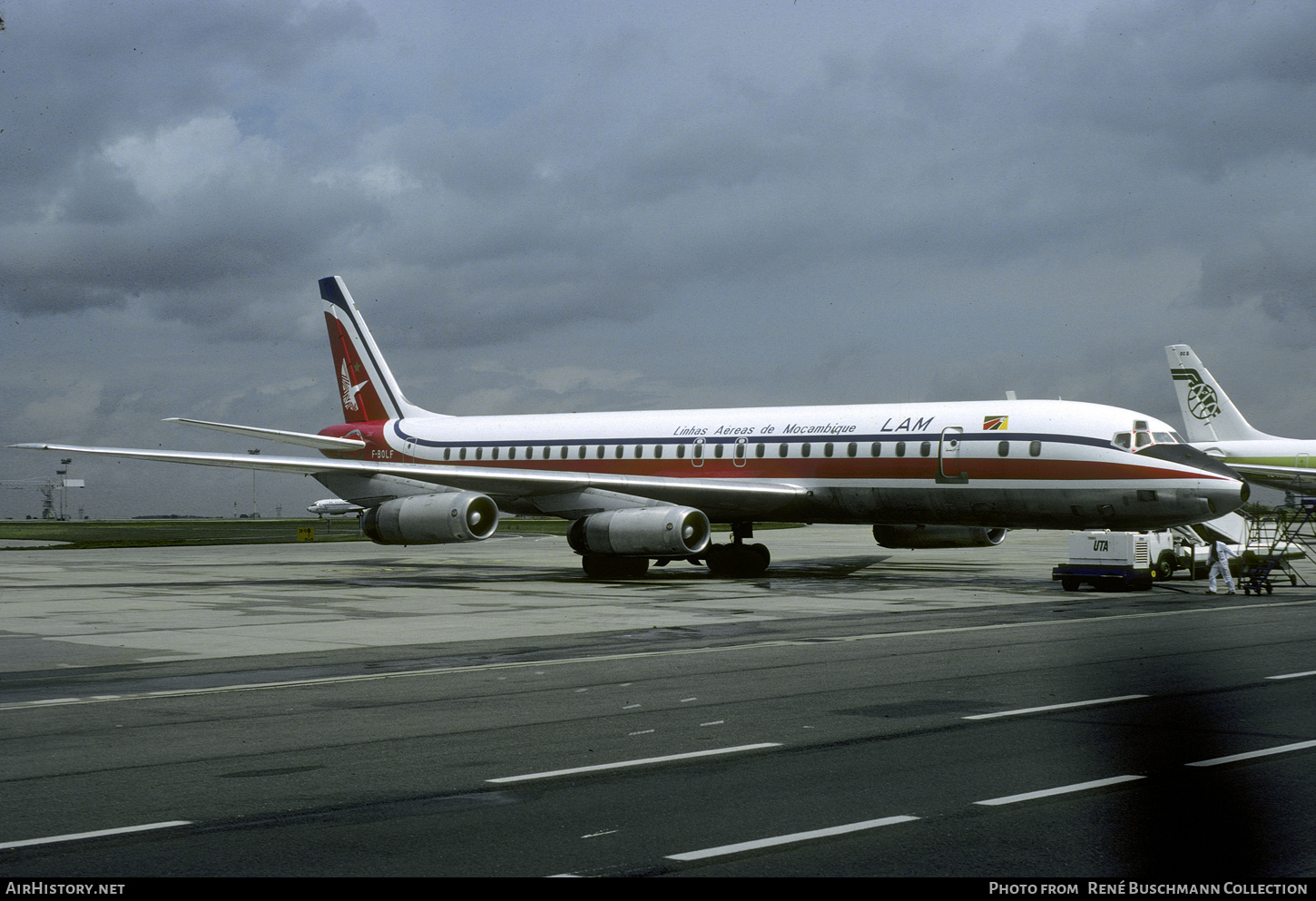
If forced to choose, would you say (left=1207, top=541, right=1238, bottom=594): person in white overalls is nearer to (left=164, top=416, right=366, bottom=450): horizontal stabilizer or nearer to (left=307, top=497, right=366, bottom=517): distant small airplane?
(left=164, top=416, right=366, bottom=450): horizontal stabilizer

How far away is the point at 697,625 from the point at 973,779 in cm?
1204

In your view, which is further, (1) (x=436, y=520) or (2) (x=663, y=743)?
(1) (x=436, y=520)

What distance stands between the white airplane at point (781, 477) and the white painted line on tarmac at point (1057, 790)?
Result: 1953 cm

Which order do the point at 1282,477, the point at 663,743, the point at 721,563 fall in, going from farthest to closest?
the point at 1282,477 < the point at 721,563 < the point at 663,743

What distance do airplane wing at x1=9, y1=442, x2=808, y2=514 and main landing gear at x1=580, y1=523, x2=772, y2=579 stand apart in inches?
65.3

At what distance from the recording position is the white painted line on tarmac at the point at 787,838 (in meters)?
6.98

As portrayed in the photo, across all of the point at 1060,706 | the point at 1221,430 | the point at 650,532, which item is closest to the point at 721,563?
the point at 650,532

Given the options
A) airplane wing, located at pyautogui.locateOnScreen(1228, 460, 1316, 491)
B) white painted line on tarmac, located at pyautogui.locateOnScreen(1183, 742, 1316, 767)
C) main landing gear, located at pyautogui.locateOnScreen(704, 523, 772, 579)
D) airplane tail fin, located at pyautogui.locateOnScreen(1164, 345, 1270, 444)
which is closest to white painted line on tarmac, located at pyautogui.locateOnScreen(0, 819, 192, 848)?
white painted line on tarmac, located at pyautogui.locateOnScreen(1183, 742, 1316, 767)

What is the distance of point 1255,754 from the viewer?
9602 millimetres

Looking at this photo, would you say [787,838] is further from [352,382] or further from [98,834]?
[352,382]

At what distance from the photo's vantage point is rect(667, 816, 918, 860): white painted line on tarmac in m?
6.98

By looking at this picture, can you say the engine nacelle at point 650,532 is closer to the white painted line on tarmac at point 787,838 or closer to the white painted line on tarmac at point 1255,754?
the white painted line on tarmac at point 1255,754

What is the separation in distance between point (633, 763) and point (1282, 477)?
50.9m
